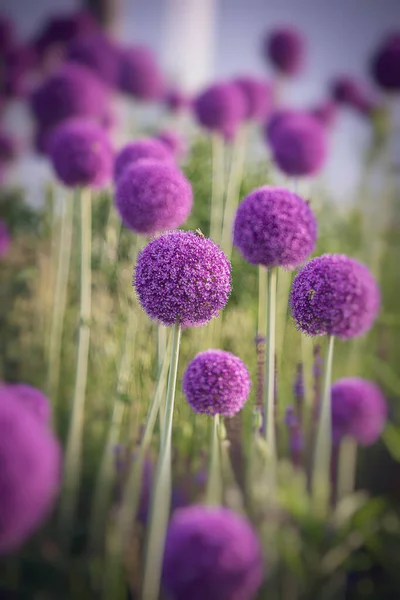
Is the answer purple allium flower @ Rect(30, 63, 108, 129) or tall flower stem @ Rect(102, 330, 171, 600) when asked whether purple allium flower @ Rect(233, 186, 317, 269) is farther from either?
purple allium flower @ Rect(30, 63, 108, 129)

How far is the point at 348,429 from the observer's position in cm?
75

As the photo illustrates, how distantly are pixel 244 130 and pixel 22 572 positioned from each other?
80 cm

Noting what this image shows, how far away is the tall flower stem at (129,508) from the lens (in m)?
0.51

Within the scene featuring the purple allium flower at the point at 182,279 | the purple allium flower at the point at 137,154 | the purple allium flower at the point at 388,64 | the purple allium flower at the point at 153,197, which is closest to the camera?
the purple allium flower at the point at 182,279

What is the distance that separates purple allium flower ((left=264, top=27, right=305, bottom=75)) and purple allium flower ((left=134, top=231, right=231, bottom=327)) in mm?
956

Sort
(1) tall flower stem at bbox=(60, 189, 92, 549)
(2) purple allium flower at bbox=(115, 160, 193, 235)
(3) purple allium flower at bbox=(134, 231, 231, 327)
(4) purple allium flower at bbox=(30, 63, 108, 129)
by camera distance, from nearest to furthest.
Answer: (3) purple allium flower at bbox=(134, 231, 231, 327) < (2) purple allium flower at bbox=(115, 160, 193, 235) < (1) tall flower stem at bbox=(60, 189, 92, 549) < (4) purple allium flower at bbox=(30, 63, 108, 129)

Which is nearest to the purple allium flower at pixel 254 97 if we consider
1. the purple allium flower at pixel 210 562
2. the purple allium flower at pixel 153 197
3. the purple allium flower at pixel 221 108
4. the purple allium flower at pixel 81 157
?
the purple allium flower at pixel 221 108

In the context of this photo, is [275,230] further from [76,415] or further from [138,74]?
[138,74]

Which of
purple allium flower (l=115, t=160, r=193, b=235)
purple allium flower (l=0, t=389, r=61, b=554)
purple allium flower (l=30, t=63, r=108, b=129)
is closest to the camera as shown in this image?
purple allium flower (l=0, t=389, r=61, b=554)

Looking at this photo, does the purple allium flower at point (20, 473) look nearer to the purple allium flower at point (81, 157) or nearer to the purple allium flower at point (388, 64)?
the purple allium flower at point (81, 157)

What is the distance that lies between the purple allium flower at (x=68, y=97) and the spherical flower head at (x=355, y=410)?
2.04 ft

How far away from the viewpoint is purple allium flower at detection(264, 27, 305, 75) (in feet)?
3.90

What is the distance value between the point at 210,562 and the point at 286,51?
3.81ft

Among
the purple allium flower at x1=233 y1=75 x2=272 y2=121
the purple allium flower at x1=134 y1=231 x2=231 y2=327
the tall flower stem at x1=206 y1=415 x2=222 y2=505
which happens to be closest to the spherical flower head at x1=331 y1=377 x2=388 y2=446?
the tall flower stem at x1=206 y1=415 x2=222 y2=505
